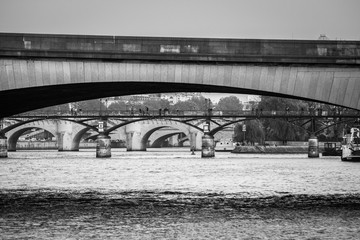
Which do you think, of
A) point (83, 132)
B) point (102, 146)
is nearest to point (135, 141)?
point (83, 132)

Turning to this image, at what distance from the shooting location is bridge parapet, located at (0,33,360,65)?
1211 inches

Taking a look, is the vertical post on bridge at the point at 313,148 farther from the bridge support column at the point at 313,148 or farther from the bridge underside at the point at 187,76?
the bridge underside at the point at 187,76

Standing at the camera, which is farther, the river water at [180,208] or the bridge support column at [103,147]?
the bridge support column at [103,147]

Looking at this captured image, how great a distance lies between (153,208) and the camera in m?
31.4

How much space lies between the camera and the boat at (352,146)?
91.8 m

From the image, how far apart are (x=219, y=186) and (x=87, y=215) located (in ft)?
58.0

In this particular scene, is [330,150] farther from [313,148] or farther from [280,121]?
[313,148]

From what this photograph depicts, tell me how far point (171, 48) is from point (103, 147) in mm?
74076

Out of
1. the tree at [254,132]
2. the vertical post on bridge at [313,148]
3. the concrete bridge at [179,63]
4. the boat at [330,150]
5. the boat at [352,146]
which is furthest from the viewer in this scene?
the tree at [254,132]

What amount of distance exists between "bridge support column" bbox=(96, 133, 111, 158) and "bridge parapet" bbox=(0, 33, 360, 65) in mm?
71492

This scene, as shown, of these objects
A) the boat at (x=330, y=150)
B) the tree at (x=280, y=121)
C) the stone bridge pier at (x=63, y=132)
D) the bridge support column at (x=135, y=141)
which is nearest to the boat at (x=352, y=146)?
the tree at (x=280, y=121)

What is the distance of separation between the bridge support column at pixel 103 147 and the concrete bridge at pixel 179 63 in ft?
234

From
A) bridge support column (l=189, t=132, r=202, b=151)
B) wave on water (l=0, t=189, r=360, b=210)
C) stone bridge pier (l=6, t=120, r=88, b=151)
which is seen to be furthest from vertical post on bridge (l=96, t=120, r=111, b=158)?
wave on water (l=0, t=189, r=360, b=210)

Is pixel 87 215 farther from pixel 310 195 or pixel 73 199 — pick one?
pixel 310 195
